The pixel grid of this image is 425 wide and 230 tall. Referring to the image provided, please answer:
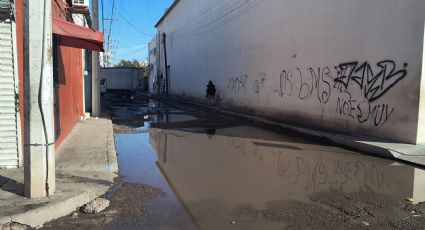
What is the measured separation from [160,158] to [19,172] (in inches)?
137

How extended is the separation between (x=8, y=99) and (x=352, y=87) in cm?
921

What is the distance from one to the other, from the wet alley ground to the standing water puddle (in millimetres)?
13

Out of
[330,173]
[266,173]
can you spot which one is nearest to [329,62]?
[330,173]

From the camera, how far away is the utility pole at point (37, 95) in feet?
17.3

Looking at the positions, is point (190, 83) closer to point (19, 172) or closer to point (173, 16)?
point (173, 16)

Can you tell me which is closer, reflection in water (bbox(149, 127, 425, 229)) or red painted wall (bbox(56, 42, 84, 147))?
reflection in water (bbox(149, 127, 425, 229))

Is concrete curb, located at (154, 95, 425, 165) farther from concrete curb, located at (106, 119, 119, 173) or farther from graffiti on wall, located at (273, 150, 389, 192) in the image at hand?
concrete curb, located at (106, 119, 119, 173)

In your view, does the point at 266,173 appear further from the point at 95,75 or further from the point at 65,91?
the point at 95,75

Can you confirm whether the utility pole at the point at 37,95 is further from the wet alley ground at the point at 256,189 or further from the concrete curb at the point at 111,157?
the concrete curb at the point at 111,157

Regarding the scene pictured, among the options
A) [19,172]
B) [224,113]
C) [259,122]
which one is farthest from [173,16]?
[19,172]

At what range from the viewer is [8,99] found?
277 inches

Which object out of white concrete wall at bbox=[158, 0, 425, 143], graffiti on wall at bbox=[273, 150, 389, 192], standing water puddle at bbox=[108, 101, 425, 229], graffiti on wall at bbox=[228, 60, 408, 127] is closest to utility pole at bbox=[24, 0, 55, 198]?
standing water puddle at bbox=[108, 101, 425, 229]

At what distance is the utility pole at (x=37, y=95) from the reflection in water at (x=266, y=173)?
6.69ft

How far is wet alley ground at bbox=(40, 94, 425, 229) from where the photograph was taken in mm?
5293
